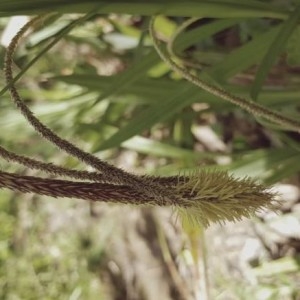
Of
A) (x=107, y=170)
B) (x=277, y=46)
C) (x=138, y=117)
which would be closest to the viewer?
(x=107, y=170)

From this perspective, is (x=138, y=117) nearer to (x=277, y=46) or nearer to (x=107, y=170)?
(x=277, y=46)

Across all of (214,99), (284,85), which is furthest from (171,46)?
(284,85)

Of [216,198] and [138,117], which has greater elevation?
[216,198]

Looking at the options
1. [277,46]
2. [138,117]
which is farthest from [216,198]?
[138,117]

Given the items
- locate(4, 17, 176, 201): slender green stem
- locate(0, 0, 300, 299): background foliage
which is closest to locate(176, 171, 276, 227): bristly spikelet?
locate(4, 17, 176, 201): slender green stem

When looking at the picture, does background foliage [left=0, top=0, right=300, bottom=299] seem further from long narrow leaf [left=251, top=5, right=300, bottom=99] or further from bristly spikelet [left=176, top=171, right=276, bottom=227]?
bristly spikelet [left=176, top=171, right=276, bottom=227]

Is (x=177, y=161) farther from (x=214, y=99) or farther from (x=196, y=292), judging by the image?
(x=214, y=99)
